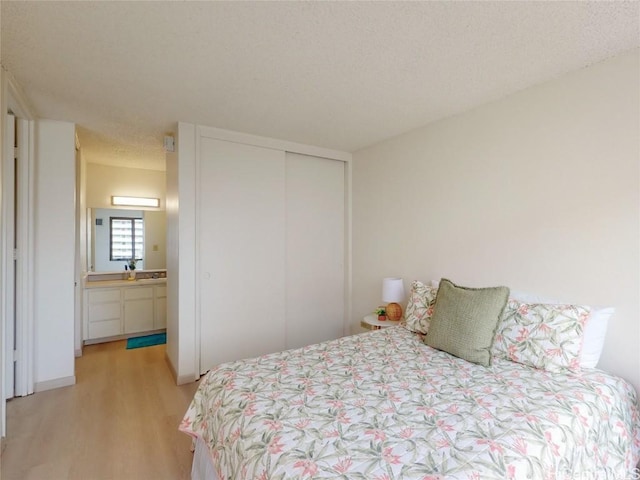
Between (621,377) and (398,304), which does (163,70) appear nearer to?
(398,304)

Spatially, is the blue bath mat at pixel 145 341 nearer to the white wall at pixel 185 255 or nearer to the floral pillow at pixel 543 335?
the white wall at pixel 185 255

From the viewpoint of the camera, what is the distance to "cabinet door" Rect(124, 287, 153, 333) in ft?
13.9

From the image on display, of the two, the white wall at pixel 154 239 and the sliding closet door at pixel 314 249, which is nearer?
the sliding closet door at pixel 314 249

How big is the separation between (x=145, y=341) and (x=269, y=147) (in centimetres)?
293

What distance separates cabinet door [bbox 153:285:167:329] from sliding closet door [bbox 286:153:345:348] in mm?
1988

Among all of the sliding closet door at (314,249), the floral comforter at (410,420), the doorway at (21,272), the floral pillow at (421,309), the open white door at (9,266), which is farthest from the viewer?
the sliding closet door at (314,249)

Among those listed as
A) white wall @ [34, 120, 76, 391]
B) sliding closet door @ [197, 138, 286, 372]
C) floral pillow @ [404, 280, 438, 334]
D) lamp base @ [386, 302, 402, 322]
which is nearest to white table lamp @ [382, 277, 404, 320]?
lamp base @ [386, 302, 402, 322]

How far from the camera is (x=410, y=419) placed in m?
1.35

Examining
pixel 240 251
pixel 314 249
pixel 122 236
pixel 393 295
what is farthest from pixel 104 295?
pixel 393 295

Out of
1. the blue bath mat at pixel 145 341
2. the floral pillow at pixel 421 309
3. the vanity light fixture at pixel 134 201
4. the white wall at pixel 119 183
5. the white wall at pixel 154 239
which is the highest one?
the white wall at pixel 119 183

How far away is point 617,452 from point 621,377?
1.72 ft

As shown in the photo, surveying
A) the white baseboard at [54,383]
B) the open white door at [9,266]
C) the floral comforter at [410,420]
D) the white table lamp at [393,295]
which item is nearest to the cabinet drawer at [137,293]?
the white baseboard at [54,383]

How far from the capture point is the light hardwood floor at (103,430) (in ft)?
6.19

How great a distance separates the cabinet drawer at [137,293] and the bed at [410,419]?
299 cm
